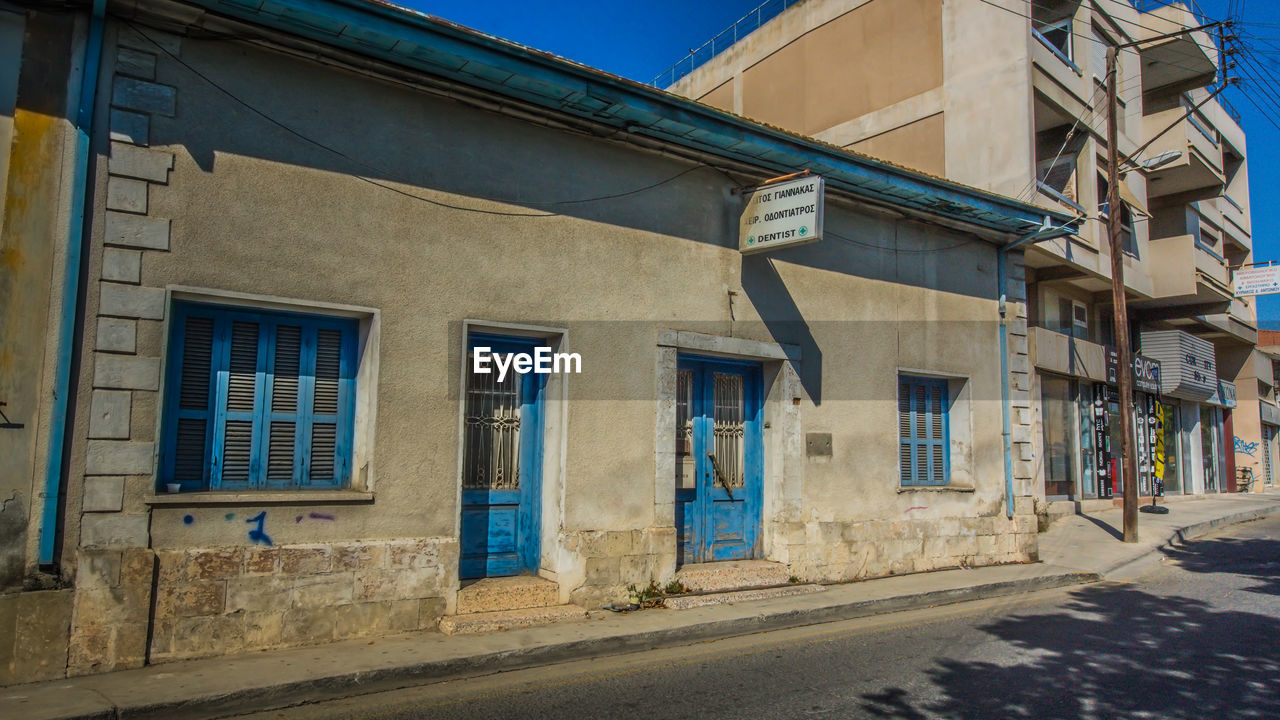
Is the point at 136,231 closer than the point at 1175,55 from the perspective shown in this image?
Yes

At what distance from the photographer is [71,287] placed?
564 centimetres

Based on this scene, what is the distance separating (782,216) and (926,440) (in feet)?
14.5

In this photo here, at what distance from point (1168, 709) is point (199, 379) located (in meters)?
7.00

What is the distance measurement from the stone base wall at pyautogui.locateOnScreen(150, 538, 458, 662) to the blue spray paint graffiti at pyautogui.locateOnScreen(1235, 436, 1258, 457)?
32.5 metres

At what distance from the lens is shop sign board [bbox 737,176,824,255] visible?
850cm

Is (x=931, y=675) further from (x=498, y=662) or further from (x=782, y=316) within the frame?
(x=782, y=316)

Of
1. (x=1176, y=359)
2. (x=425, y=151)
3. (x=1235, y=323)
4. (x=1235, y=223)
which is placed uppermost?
(x=1235, y=223)

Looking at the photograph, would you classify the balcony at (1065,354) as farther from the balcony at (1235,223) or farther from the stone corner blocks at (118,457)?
the stone corner blocks at (118,457)

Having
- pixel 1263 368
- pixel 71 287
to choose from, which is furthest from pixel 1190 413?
pixel 71 287

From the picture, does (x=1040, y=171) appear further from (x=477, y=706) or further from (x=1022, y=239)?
(x=477, y=706)

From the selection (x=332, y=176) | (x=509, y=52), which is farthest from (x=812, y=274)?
(x=332, y=176)

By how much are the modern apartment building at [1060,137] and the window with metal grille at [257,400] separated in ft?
40.2

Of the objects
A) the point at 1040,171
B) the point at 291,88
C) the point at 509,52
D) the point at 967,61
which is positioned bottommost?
the point at 291,88

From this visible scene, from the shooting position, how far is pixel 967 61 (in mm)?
15594
